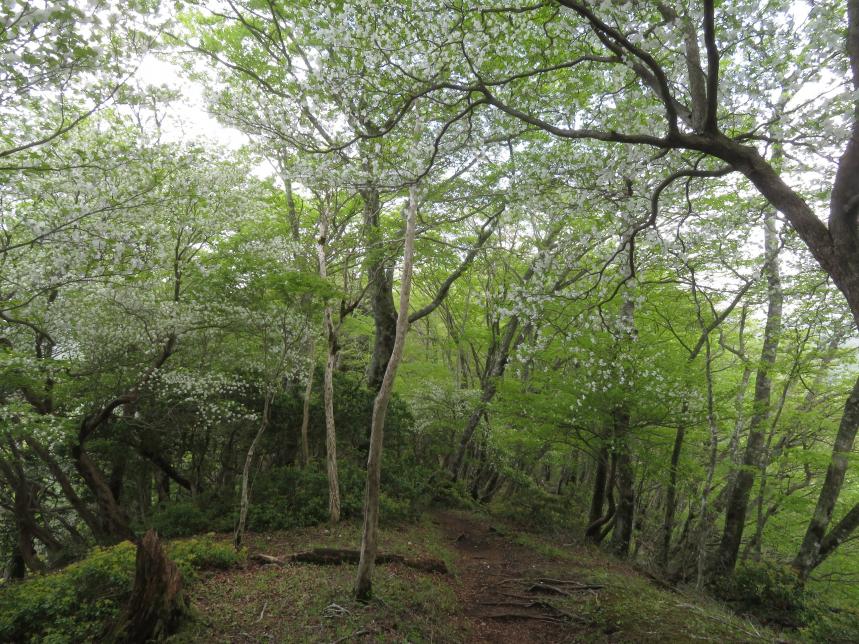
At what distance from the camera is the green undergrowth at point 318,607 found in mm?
5203

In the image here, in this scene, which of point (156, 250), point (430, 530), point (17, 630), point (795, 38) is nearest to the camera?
point (795, 38)

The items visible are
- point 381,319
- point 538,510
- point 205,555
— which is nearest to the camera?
point 205,555

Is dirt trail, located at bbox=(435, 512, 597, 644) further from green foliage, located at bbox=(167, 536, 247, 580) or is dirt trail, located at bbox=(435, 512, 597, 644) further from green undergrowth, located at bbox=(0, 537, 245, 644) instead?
green undergrowth, located at bbox=(0, 537, 245, 644)

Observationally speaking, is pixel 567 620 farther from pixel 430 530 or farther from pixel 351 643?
pixel 430 530

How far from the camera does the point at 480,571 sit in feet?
30.9

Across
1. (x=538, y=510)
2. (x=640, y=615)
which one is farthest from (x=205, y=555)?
(x=538, y=510)

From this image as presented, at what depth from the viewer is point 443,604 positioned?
6.84 meters

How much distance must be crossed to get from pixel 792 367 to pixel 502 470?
8103 mm

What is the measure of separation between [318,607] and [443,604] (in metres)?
2.01

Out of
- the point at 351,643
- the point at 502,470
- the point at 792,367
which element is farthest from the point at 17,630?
the point at 792,367

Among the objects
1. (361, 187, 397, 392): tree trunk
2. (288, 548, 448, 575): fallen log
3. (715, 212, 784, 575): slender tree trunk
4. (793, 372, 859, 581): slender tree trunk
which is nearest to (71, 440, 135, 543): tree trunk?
(288, 548, 448, 575): fallen log

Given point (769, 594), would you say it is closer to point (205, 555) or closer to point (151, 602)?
point (205, 555)

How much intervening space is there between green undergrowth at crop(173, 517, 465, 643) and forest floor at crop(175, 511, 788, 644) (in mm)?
14

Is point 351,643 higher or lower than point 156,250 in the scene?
lower
